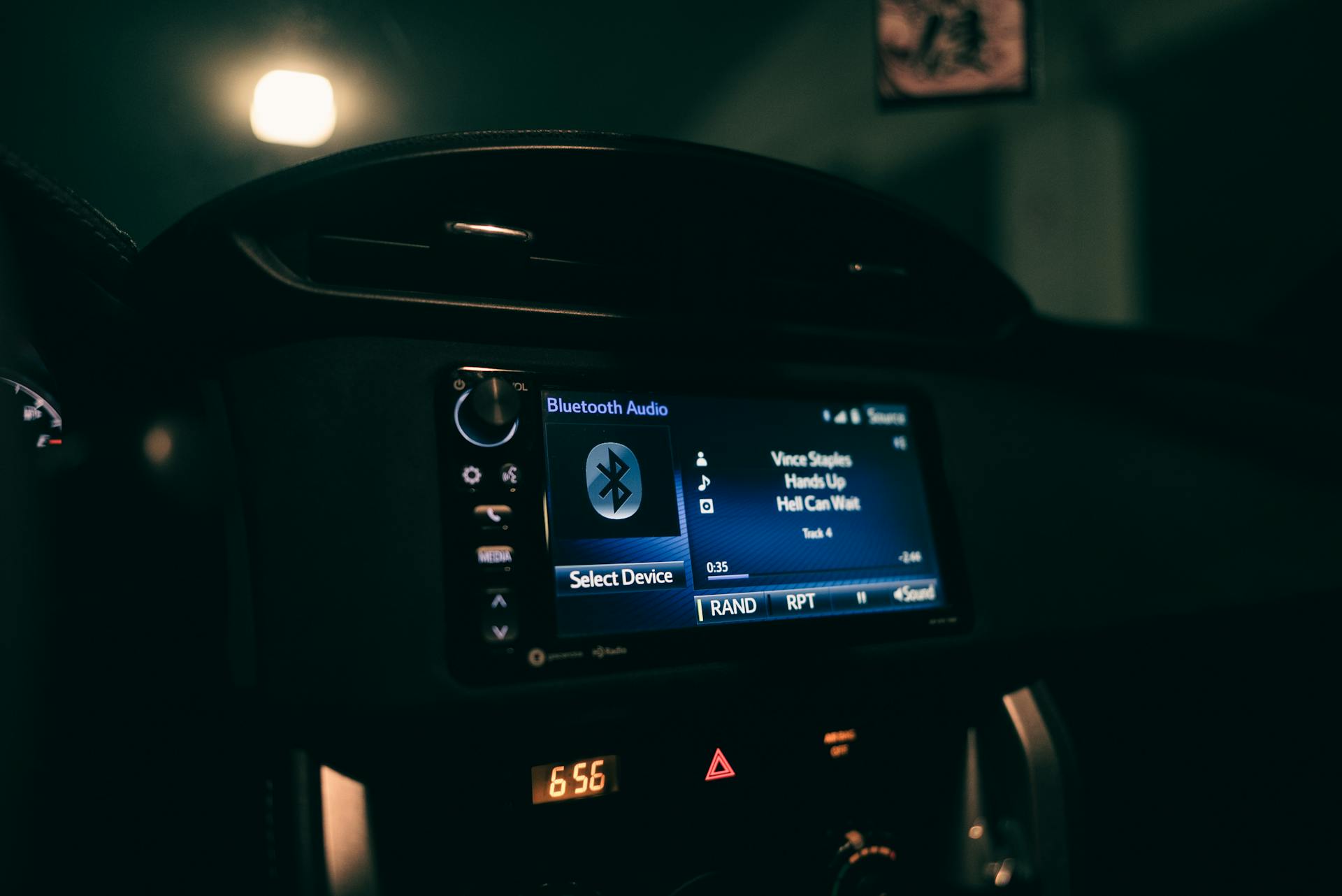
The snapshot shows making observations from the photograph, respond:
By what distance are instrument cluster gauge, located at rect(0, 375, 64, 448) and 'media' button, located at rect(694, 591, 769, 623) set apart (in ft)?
1.34

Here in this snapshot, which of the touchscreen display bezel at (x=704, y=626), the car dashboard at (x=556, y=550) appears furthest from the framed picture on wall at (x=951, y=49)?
the touchscreen display bezel at (x=704, y=626)

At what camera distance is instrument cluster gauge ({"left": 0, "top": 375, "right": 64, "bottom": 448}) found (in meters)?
0.48

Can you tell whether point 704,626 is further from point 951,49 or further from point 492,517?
point 951,49

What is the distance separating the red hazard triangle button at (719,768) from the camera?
1.86ft

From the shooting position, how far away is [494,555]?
1.68ft

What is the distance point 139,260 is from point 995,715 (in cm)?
70

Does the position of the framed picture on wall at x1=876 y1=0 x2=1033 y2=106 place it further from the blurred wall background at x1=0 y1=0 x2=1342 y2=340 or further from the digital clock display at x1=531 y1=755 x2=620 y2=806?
the digital clock display at x1=531 y1=755 x2=620 y2=806

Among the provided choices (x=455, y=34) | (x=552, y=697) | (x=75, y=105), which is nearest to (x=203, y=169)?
(x=75, y=105)

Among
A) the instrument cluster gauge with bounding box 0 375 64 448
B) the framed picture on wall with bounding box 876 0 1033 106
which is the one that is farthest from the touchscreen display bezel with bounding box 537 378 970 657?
the framed picture on wall with bounding box 876 0 1033 106

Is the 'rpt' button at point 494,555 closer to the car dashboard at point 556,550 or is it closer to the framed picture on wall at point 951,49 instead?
the car dashboard at point 556,550

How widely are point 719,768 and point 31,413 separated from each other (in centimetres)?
48

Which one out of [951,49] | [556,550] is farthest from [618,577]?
[951,49]

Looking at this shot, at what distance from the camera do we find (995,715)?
69 centimetres

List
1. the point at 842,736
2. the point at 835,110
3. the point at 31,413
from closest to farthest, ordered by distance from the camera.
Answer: the point at 31,413, the point at 842,736, the point at 835,110
